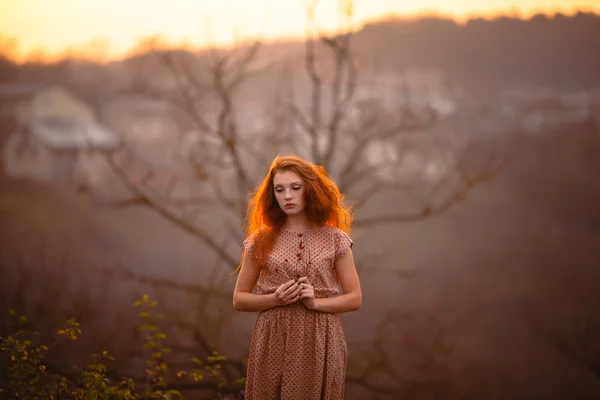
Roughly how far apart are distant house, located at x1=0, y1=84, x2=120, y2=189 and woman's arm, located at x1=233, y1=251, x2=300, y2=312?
293 cm

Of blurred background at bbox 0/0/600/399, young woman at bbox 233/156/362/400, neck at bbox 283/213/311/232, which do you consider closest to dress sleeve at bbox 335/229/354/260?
young woman at bbox 233/156/362/400

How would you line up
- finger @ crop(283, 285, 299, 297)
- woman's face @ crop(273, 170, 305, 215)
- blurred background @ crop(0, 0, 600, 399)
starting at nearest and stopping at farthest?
finger @ crop(283, 285, 299, 297)
woman's face @ crop(273, 170, 305, 215)
blurred background @ crop(0, 0, 600, 399)

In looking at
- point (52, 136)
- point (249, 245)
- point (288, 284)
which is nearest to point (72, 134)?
point (52, 136)

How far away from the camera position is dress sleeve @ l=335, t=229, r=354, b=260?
2402mm

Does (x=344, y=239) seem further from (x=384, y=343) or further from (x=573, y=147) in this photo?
(x=573, y=147)

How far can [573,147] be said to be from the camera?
5027mm

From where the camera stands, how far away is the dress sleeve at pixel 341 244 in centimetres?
240

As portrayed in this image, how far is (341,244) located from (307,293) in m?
0.25

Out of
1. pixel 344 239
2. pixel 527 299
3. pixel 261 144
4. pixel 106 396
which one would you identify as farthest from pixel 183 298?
pixel 344 239

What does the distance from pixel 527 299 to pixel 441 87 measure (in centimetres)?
164

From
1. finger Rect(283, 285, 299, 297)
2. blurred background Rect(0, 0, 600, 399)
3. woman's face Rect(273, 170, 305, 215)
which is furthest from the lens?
blurred background Rect(0, 0, 600, 399)

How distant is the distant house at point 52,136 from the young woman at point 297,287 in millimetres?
2939

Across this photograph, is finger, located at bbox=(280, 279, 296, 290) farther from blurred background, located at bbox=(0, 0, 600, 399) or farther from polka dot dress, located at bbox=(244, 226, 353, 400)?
blurred background, located at bbox=(0, 0, 600, 399)

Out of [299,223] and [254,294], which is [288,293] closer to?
[254,294]
